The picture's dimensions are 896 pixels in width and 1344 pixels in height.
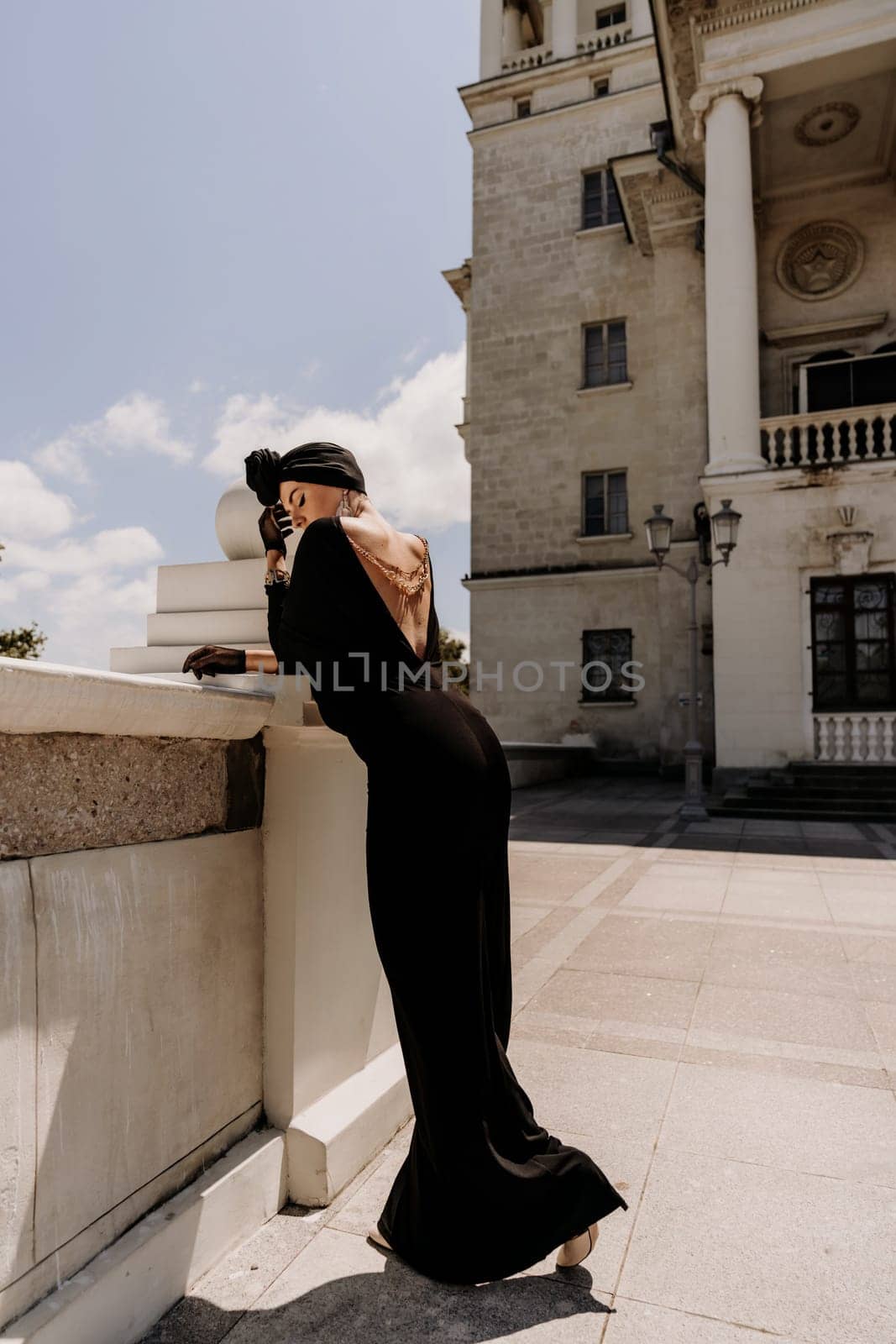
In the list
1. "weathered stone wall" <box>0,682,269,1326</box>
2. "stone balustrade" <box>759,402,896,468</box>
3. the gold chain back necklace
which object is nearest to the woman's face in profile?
the gold chain back necklace

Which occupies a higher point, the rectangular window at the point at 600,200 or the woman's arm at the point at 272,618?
the rectangular window at the point at 600,200

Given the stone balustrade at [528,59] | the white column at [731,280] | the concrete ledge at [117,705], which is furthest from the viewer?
the stone balustrade at [528,59]

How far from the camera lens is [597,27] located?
24609 mm

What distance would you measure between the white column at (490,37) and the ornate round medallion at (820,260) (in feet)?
37.7

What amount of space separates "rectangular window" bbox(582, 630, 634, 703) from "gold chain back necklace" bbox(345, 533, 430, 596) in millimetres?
19376

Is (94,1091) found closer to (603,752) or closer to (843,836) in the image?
(843,836)

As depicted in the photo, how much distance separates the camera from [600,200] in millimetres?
22766

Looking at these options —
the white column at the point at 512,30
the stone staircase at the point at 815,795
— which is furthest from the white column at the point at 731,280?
the white column at the point at 512,30

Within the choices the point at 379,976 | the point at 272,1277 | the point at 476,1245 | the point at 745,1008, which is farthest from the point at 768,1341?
the point at 745,1008

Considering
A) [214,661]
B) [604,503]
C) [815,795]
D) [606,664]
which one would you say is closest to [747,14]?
[604,503]

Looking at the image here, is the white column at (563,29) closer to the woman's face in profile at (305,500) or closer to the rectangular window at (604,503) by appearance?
the rectangular window at (604,503)

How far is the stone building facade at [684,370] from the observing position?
14469 millimetres

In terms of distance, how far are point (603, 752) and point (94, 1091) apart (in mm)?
19750

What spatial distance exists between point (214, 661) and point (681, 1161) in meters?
2.05
